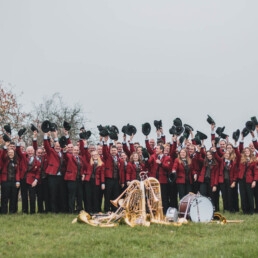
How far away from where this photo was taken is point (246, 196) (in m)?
13.4

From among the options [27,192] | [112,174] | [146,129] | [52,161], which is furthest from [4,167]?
[146,129]

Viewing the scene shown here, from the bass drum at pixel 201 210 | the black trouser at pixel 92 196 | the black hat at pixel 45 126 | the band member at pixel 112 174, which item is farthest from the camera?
the band member at pixel 112 174

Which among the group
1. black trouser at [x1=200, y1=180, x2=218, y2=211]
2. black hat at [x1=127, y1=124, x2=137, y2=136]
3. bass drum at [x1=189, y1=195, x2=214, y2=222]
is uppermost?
black hat at [x1=127, y1=124, x2=137, y2=136]

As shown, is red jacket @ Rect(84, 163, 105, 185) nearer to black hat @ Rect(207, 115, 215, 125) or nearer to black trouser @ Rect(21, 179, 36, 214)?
black trouser @ Rect(21, 179, 36, 214)

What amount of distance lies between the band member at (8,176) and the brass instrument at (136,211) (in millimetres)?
3117

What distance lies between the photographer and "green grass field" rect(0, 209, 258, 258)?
7.62m

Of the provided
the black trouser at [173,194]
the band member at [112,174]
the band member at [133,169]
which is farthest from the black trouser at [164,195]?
the band member at [112,174]

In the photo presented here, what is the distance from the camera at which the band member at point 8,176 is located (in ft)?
41.7

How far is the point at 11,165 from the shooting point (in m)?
12.8

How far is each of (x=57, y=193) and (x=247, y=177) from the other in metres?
5.99

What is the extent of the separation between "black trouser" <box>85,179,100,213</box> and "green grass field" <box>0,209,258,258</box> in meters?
3.13

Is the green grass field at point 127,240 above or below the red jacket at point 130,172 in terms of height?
below

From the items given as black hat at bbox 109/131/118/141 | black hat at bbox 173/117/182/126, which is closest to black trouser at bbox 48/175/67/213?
black hat at bbox 109/131/118/141

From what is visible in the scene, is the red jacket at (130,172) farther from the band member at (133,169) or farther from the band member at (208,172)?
the band member at (208,172)
